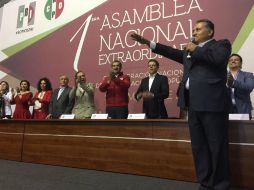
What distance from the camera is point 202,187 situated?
2.30m


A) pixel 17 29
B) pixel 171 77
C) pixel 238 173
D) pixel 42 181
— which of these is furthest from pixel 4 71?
pixel 238 173

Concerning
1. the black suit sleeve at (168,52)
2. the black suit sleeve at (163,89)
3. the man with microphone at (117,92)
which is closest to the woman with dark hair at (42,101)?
the man with microphone at (117,92)

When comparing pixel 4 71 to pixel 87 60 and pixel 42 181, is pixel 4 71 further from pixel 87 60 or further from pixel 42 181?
pixel 42 181

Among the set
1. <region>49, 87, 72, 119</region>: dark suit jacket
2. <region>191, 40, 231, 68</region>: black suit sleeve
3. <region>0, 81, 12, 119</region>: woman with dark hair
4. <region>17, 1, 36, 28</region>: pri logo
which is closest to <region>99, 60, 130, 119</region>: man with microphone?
<region>49, 87, 72, 119</region>: dark suit jacket

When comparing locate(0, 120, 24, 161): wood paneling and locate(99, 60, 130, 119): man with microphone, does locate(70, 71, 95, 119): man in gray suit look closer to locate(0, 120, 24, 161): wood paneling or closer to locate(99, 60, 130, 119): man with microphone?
locate(99, 60, 130, 119): man with microphone

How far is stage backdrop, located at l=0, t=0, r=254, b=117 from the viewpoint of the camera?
13.3 ft

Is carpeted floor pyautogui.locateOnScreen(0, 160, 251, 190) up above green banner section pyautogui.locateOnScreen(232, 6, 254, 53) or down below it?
below

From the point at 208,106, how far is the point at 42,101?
108 inches

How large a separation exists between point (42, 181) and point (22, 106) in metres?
2.06

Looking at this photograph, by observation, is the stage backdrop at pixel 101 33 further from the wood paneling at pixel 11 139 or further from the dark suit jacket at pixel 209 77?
the dark suit jacket at pixel 209 77

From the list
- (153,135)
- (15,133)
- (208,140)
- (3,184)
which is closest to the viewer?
(208,140)

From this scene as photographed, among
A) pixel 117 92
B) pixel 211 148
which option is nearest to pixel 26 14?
pixel 117 92

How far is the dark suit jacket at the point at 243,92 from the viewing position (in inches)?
123

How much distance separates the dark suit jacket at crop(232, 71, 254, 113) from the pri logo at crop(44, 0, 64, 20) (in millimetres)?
3674
